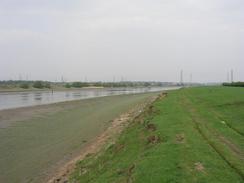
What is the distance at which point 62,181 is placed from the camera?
35.3 feet

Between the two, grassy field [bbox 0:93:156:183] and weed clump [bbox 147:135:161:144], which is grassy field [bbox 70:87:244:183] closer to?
weed clump [bbox 147:135:161:144]

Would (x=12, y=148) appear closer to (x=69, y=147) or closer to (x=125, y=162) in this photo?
(x=69, y=147)

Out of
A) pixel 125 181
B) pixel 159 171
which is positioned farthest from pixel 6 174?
pixel 159 171

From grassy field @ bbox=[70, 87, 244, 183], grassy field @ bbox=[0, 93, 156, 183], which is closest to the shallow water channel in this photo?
grassy field @ bbox=[0, 93, 156, 183]

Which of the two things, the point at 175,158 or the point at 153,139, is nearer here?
the point at 175,158

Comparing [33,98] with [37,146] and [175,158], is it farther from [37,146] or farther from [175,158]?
[175,158]

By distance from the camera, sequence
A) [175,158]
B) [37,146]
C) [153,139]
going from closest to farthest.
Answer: [175,158] < [153,139] < [37,146]

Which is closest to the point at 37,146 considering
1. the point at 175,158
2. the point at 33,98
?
the point at 175,158

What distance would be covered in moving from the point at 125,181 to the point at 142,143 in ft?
15.2

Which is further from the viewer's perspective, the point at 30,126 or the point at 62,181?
the point at 30,126

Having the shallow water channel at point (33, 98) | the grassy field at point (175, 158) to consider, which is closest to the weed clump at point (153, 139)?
the grassy field at point (175, 158)

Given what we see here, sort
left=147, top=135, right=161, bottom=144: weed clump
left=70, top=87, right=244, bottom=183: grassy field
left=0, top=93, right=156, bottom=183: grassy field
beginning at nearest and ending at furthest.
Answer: left=70, top=87, right=244, bottom=183: grassy field → left=147, top=135, right=161, bottom=144: weed clump → left=0, top=93, right=156, bottom=183: grassy field

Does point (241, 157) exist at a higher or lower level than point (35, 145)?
higher

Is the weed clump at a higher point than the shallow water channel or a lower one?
higher
